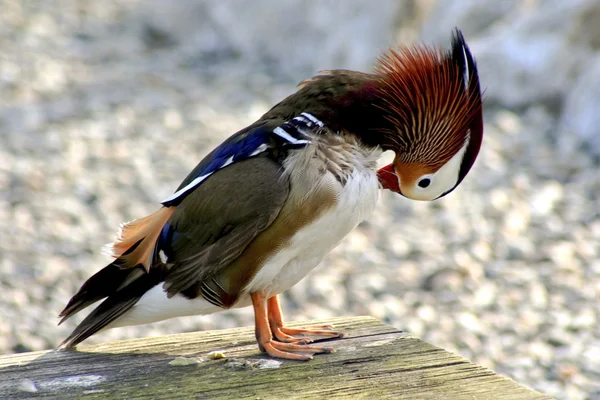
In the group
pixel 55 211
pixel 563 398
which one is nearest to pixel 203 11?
pixel 55 211

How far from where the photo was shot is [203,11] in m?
8.41

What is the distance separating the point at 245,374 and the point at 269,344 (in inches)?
5.8

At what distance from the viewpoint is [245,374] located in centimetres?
210

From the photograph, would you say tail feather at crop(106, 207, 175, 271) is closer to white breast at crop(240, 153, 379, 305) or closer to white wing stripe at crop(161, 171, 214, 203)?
white wing stripe at crop(161, 171, 214, 203)

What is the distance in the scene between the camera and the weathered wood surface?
77.9 inches

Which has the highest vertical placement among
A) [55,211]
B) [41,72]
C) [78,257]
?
Result: [41,72]

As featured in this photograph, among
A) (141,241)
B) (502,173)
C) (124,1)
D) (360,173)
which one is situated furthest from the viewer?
(124,1)

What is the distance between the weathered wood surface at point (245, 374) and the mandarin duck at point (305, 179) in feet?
0.28

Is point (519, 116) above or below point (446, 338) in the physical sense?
above

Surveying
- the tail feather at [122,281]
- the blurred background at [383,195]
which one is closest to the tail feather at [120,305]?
the tail feather at [122,281]

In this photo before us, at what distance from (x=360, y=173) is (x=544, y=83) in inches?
175

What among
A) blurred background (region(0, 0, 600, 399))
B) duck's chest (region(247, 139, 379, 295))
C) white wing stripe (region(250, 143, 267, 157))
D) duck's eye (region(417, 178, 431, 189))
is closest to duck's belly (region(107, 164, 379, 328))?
duck's chest (region(247, 139, 379, 295))

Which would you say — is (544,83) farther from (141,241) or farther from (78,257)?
(141,241)

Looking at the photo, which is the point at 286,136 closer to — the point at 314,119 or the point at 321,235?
the point at 314,119
